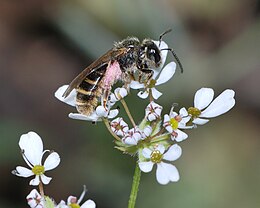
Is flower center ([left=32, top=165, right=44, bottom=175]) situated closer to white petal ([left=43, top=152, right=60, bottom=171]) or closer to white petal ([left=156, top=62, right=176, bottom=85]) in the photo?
white petal ([left=43, top=152, right=60, bottom=171])

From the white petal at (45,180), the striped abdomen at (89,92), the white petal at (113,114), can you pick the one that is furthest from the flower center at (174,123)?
the white petal at (45,180)

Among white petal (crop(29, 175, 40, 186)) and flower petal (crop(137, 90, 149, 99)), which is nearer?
white petal (crop(29, 175, 40, 186))

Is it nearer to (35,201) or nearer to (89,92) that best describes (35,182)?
(35,201)

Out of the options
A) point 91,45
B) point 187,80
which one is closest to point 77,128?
point 91,45

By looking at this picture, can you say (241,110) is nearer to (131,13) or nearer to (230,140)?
(230,140)

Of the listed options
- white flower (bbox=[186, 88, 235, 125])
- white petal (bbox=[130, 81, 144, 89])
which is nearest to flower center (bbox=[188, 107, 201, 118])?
white flower (bbox=[186, 88, 235, 125])

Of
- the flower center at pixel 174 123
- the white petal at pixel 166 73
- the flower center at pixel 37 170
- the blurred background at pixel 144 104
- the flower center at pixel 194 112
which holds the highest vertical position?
the blurred background at pixel 144 104

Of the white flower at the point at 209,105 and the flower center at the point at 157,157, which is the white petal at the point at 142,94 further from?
the flower center at the point at 157,157
